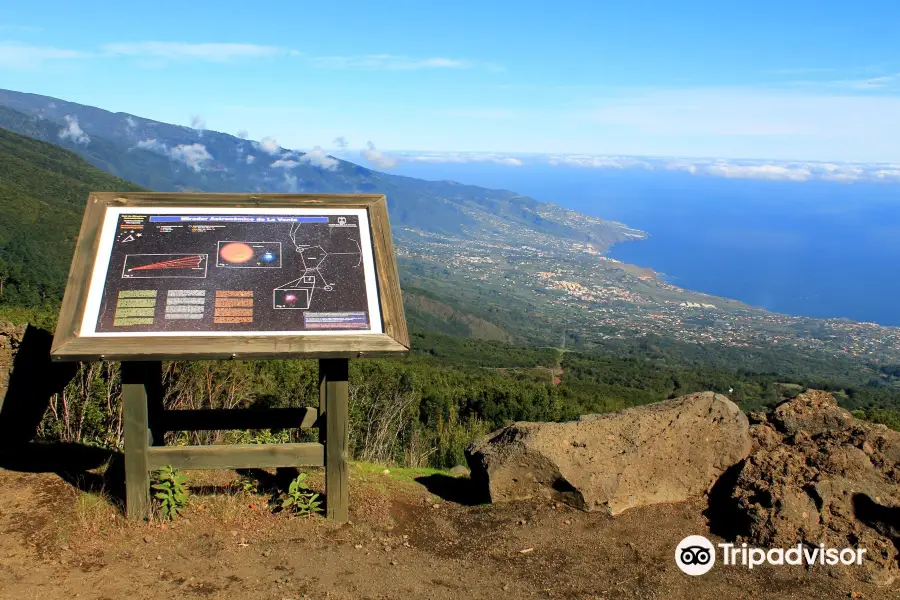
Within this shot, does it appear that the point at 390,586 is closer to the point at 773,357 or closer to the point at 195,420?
the point at 195,420

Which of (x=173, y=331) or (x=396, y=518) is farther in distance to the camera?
(x=396, y=518)

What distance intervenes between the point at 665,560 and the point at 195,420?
14.0 ft

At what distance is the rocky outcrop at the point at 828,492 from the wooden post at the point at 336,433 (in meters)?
3.31

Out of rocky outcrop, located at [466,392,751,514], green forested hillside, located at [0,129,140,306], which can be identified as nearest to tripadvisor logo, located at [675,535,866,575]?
rocky outcrop, located at [466,392,751,514]

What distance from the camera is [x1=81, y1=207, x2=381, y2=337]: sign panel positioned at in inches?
209

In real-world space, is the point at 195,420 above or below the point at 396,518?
above

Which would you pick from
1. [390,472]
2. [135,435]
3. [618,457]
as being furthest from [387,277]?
[390,472]

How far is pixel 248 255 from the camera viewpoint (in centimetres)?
579

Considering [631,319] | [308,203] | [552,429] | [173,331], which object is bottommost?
[631,319]

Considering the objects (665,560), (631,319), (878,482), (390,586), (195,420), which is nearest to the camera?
(390,586)

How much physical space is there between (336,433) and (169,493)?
1.44m

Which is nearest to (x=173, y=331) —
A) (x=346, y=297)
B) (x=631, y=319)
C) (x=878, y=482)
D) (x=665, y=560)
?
(x=346, y=297)

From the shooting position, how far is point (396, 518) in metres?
6.41

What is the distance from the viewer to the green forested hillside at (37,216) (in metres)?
49.0
